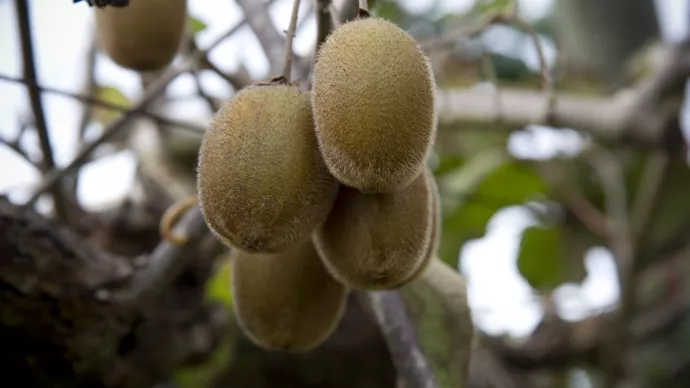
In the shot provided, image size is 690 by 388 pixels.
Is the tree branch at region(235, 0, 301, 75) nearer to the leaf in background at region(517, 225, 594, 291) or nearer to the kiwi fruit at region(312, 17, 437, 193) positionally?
the kiwi fruit at region(312, 17, 437, 193)

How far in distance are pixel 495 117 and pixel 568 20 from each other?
2.53 feet

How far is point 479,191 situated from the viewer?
161 centimetres

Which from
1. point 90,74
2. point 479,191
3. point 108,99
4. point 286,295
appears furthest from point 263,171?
point 108,99

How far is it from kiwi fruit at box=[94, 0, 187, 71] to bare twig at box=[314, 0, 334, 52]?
185 mm

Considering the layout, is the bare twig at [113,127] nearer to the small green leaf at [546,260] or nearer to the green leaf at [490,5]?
the green leaf at [490,5]

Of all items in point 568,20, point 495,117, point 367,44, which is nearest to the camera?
point 367,44

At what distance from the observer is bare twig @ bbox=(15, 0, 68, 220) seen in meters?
0.79

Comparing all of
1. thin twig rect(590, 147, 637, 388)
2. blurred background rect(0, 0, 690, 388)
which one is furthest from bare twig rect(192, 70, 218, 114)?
thin twig rect(590, 147, 637, 388)

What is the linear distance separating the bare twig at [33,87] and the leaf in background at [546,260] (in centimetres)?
107

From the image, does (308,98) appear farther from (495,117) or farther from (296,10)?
(495,117)

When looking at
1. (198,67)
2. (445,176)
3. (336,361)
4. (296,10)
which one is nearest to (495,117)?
(445,176)

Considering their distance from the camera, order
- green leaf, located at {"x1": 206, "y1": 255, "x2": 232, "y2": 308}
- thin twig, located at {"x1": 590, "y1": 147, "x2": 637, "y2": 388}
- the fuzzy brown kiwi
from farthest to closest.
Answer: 1. thin twig, located at {"x1": 590, "y1": 147, "x2": 637, "y2": 388}
2. green leaf, located at {"x1": 206, "y1": 255, "x2": 232, "y2": 308}
3. the fuzzy brown kiwi

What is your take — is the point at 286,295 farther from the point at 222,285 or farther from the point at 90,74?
the point at 90,74

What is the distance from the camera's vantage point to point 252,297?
0.72 m
